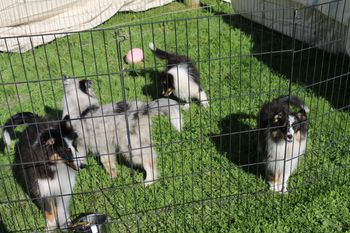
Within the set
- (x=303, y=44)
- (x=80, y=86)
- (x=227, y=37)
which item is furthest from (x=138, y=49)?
(x=303, y=44)

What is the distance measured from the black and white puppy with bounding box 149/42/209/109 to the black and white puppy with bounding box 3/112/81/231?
78.9 inches

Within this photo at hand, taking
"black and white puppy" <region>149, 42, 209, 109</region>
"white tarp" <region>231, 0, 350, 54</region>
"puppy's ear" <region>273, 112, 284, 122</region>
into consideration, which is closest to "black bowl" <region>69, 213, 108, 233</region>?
"puppy's ear" <region>273, 112, 284, 122</region>

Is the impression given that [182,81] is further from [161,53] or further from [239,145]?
[239,145]

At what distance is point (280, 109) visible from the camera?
4422 mm

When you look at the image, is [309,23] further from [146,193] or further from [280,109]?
[146,193]

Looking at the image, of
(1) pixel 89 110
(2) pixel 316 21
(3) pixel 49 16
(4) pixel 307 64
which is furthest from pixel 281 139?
(3) pixel 49 16

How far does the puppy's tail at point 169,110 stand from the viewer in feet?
15.2

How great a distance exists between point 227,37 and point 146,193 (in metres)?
4.03

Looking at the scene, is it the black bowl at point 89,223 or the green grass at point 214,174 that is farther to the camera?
the green grass at point 214,174

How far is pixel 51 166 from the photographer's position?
13.3 ft

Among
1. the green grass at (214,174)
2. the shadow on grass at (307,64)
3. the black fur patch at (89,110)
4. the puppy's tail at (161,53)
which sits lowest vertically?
the green grass at (214,174)

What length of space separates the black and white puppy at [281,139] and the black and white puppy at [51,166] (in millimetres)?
1822

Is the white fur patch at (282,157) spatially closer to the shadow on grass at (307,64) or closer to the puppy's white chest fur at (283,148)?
the puppy's white chest fur at (283,148)

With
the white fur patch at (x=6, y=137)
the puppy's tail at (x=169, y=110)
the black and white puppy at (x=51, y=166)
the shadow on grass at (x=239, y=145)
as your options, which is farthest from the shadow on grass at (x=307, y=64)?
the white fur patch at (x=6, y=137)
